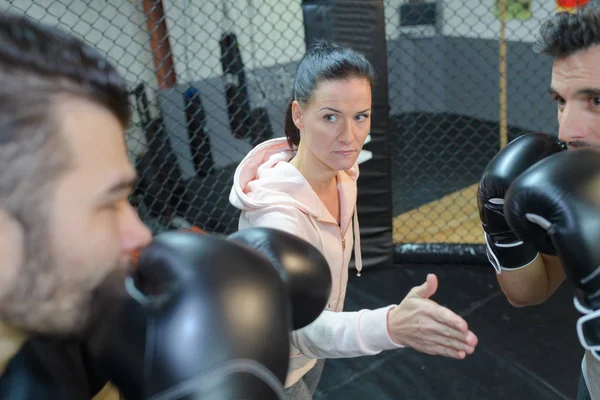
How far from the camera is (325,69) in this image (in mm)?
1089

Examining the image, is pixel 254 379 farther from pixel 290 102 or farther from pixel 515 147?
pixel 290 102

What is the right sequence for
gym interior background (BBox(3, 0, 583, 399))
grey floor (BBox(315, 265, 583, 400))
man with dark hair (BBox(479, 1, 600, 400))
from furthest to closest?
1. gym interior background (BBox(3, 0, 583, 399))
2. grey floor (BBox(315, 265, 583, 400))
3. man with dark hair (BBox(479, 1, 600, 400))

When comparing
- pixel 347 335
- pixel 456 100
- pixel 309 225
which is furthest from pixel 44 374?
pixel 456 100

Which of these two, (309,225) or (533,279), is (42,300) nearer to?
(309,225)

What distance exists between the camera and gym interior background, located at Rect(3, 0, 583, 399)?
1694mm

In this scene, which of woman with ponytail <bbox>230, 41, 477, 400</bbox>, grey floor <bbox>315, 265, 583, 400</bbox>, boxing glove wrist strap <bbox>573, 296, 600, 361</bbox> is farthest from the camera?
grey floor <bbox>315, 265, 583, 400</bbox>

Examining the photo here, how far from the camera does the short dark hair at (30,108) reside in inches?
15.8

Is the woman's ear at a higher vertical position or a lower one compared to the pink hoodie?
higher

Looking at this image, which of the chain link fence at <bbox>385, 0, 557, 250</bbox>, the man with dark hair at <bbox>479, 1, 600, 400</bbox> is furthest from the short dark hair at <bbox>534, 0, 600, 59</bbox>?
the chain link fence at <bbox>385, 0, 557, 250</bbox>

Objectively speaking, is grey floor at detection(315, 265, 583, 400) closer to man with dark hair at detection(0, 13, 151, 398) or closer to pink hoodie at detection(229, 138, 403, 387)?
pink hoodie at detection(229, 138, 403, 387)

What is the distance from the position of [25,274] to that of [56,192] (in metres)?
0.08

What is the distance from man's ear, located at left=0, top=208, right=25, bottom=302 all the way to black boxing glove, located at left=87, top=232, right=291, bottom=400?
0.09 meters

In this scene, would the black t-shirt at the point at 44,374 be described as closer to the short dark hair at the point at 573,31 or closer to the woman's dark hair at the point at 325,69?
the woman's dark hair at the point at 325,69

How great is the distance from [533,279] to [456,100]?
11.9 feet
